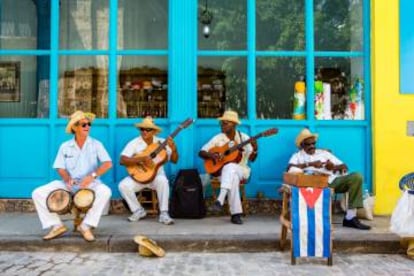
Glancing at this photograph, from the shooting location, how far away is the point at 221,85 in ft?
26.2

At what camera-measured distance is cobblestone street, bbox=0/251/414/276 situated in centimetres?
530

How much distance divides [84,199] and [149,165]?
3.74ft

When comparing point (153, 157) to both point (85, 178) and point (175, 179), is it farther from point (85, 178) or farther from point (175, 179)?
point (85, 178)

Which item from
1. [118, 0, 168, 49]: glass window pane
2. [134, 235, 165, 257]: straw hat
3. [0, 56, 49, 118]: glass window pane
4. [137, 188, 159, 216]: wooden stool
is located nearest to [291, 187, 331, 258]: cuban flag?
[134, 235, 165, 257]: straw hat

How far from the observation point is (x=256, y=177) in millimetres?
7711

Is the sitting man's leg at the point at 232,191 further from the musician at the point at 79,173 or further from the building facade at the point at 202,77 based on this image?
the musician at the point at 79,173

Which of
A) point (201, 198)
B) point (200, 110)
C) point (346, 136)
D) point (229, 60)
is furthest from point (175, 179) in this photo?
point (346, 136)

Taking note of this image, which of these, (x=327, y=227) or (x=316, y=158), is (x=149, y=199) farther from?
(x=327, y=227)

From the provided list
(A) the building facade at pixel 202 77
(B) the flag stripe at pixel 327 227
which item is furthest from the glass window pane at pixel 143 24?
(B) the flag stripe at pixel 327 227

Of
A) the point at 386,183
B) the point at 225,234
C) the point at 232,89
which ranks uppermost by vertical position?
the point at 232,89

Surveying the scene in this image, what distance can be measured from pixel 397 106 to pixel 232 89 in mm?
2211

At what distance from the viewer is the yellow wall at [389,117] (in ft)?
→ 24.8

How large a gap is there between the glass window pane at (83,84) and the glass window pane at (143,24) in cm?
45

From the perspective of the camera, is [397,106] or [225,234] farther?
[397,106]
